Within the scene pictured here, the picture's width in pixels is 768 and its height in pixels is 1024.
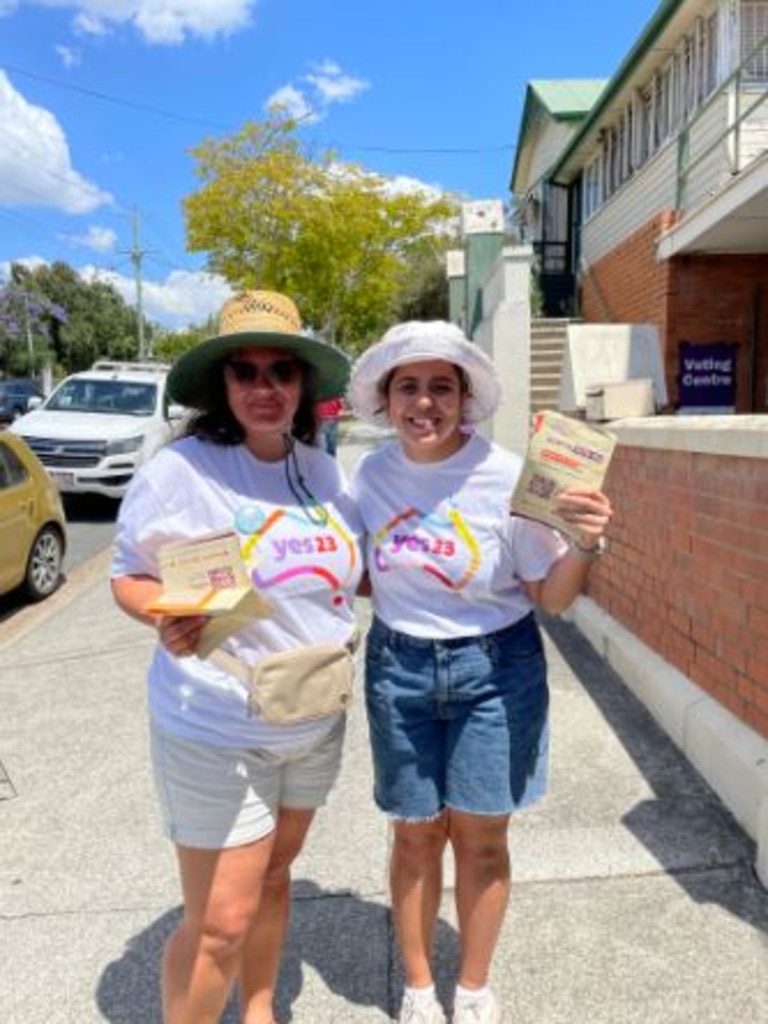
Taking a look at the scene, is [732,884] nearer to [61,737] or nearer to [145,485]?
[145,485]

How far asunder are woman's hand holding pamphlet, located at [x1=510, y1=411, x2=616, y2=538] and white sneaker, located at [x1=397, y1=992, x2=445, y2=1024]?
4.25 feet

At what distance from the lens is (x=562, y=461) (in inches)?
74.7

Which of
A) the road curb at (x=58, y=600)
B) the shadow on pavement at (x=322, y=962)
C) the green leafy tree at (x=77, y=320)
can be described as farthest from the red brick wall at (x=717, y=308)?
the green leafy tree at (x=77, y=320)

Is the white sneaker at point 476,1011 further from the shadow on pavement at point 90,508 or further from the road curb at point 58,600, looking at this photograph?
the shadow on pavement at point 90,508

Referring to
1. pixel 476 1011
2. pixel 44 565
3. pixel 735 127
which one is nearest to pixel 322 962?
pixel 476 1011

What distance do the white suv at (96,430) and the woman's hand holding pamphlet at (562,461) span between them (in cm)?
904

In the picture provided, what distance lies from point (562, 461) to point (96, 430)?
10569mm

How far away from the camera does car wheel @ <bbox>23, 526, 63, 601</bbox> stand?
7.68 metres

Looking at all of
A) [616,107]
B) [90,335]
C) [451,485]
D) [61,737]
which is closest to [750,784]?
[451,485]

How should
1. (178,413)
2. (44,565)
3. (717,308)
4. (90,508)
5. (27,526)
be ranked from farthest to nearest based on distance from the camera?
(90,508) < (717,308) < (178,413) < (44,565) < (27,526)

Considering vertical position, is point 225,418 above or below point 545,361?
below

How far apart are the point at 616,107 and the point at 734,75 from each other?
256 inches

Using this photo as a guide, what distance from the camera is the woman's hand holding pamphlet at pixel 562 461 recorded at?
1895 mm

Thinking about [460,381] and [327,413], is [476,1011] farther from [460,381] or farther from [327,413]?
[327,413]
